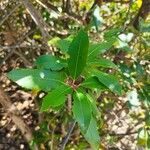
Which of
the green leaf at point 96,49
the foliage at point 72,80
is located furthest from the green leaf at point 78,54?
the green leaf at point 96,49

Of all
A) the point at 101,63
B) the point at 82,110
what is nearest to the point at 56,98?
the point at 82,110

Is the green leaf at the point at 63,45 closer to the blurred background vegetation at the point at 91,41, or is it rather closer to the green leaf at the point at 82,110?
the blurred background vegetation at the point at 91,41

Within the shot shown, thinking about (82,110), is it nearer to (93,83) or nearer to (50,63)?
(93,83)

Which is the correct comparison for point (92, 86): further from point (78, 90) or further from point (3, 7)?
point (3, 7)

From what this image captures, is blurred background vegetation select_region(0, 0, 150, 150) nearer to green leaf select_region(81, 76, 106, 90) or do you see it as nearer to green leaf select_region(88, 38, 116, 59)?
green leaf select_region(88, 38, 116, 59)

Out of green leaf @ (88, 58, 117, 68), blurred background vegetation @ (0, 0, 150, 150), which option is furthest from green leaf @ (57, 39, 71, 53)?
green leaf @ (88, 58, 117, 68)

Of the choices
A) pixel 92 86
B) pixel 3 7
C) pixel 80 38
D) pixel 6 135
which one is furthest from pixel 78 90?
pixel 6 135
